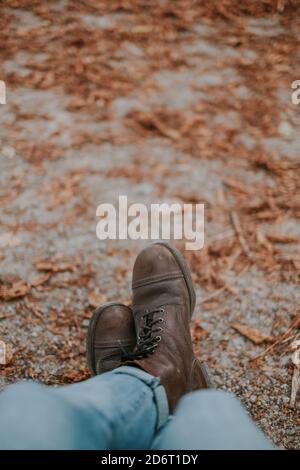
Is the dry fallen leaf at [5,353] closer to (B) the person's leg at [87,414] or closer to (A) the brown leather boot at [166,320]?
(A) the brown leather boot at [166,320]

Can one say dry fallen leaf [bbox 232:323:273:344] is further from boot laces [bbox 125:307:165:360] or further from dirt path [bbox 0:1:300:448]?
boot laces [bbox 125:307:165:360]

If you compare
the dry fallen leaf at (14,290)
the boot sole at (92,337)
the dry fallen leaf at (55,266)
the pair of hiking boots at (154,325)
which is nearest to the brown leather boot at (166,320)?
the pair of hiking boots at (154,325)

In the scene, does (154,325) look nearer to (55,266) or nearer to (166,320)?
(166,320)

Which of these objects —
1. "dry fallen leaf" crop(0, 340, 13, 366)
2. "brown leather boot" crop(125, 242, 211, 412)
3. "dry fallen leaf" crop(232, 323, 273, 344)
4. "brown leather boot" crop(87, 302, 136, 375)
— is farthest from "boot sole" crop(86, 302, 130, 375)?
"dry fallen leaf" crop(232, 323, 273, 344)

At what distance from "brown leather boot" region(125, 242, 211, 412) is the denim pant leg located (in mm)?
142

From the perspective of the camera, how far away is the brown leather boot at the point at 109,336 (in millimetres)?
1430

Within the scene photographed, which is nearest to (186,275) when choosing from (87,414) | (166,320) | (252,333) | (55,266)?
(166,320)

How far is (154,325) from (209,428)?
1.72 feet

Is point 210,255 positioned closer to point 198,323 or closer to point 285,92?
point 198,323

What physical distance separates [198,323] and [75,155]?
2.99 feet

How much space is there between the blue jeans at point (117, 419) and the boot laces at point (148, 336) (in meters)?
0.21

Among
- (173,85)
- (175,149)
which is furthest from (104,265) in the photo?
(173,85)

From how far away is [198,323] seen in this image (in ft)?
5.26

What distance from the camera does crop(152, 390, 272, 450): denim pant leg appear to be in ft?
2.95
